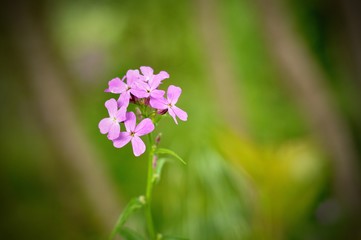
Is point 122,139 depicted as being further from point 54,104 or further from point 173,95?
point 54,104

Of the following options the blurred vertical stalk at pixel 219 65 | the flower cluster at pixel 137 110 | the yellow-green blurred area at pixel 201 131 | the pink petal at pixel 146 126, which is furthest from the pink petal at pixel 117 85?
the blurred vertical stalk at pixel 219 65

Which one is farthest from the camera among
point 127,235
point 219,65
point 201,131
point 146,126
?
point 201,131

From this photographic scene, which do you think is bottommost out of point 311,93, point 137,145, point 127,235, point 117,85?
point 127,235

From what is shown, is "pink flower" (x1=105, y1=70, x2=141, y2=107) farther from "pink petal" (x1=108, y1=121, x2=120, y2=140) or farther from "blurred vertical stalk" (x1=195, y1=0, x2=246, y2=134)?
"blurred vertical stalk" (x1=195, y1=0, x2=246, y2=134)

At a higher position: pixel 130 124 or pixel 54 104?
pixel 54 104

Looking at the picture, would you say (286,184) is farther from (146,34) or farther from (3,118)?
(3,118)

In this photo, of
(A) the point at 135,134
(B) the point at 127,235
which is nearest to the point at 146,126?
(A) the point at 135,134

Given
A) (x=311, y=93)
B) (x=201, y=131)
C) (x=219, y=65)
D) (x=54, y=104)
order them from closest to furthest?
(x=54, y=104), (x=311, y=93), (x=219, y=65), (x=201, y=131)

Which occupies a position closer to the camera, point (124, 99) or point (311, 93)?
point (124, 99)
